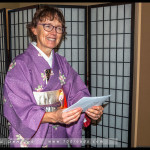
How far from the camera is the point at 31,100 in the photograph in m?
1.65

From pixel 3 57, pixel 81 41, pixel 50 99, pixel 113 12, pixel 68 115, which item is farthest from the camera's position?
pixel 3 57

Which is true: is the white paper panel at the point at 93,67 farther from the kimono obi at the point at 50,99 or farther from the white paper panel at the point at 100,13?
the kimono obi at the point at 50,99

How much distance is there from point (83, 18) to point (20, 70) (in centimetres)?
162

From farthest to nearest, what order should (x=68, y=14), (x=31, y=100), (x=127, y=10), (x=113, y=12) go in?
(x=68, y=14) → (x=113, y=12) → (x=127, y=10) → (x=31, y=100)

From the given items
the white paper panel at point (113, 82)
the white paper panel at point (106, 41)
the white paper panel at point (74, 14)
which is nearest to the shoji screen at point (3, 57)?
the white paper panel at point (74, 14)

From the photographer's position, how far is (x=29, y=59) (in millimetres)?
1776

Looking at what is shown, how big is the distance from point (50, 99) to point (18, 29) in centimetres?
163

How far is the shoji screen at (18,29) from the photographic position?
9.42 ft

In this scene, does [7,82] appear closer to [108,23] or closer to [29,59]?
[29,59]

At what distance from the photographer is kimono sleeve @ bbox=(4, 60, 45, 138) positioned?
1.58m

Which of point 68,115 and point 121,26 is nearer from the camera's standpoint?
point 68,115

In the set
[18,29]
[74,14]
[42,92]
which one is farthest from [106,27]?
[42,92]

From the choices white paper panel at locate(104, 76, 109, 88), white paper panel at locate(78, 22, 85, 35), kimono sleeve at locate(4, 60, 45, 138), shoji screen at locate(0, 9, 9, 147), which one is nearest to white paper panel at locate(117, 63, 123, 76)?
white paper panel at locate(104, 76, 109, 88)

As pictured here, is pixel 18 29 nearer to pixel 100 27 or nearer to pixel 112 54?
pixel 100 27
